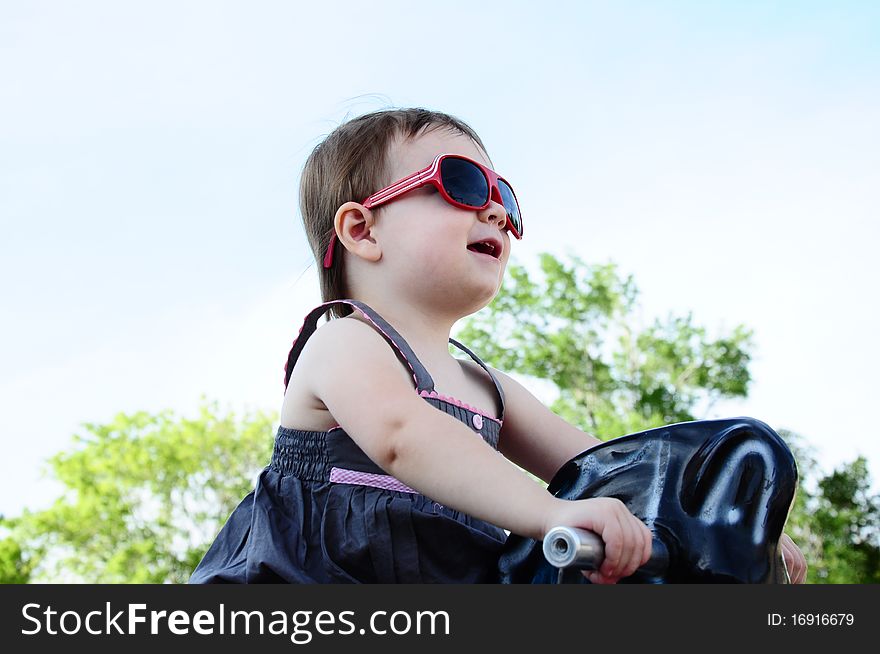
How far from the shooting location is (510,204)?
2.51 m

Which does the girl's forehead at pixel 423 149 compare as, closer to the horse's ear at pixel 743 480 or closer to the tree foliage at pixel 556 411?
the horse's ear at pixel 743 480

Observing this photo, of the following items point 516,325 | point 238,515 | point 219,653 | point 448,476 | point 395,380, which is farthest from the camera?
point 516,325

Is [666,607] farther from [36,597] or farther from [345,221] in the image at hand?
[345,221]

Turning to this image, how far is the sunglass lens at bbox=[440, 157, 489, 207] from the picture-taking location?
232cm

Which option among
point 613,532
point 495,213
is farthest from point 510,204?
point 613,532

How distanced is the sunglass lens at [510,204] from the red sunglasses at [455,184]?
0.04 feet

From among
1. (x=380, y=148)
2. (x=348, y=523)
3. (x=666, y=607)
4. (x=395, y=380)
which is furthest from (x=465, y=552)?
(x=380, y=148)

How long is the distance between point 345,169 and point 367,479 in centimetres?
96

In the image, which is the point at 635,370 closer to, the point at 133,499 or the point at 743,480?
the point at 133,499

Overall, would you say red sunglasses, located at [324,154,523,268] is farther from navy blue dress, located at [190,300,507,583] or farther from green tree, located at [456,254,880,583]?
green tree, located at [456,254,880,583]

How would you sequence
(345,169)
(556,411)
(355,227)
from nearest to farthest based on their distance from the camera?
(355,227) → (345,169) → (556,411)

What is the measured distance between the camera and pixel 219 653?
1.45 metres

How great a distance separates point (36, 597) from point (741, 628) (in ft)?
3.81

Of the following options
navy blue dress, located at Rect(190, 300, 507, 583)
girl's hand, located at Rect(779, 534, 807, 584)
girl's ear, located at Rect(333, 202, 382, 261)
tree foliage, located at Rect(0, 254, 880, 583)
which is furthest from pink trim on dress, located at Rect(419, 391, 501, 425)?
tree foliage, located at Rect(0, 254, 880, 583)
